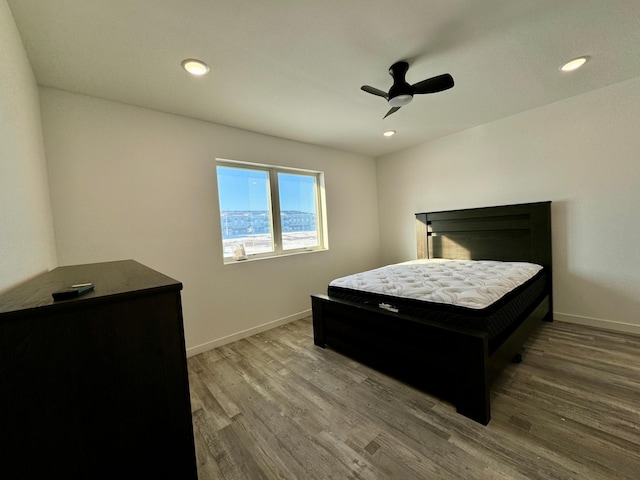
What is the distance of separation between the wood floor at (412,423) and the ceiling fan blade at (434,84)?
219 centimetres

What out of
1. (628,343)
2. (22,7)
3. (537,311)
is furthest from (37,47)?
(628,343)

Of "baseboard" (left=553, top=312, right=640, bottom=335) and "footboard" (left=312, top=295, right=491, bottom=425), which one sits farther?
"baseboard" (left=553, top=312, right=640, bottom=335)

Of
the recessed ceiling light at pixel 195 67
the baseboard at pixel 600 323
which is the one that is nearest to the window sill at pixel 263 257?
the recessed ceiling light at pixel 195 67

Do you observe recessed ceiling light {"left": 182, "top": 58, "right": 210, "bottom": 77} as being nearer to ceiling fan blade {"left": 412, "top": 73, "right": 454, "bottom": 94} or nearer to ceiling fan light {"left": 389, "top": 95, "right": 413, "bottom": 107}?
ceiling fan light {"left": 389, "top": 95, "right": 413, "bottom": 107}

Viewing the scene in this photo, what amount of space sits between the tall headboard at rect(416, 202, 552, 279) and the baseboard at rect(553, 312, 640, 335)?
48cm

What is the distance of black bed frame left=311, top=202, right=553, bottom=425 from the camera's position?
155cm

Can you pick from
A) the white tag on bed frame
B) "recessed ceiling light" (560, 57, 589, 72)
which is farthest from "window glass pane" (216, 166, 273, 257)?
"recessed ceiling light" (560, 57, 589, 72)

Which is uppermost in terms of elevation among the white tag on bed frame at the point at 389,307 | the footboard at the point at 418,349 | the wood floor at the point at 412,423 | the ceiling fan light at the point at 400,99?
the ceiling fan light at the point at 400,99

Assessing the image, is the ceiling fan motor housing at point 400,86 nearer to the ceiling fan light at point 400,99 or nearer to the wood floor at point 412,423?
the ceiling fan light at point 400,99

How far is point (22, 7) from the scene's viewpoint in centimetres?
131

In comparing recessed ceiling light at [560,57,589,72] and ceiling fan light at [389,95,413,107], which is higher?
recessed ceiling light at [560,57,589,72]

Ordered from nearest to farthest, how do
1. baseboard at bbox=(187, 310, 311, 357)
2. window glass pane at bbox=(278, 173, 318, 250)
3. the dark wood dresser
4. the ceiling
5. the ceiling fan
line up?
the dark wood dresser < the ceiling < the ceiling fan < baseboard at bbox=(187, 310, 311, 357) < window glass pane at bbox=(278, 173, 318, 250)

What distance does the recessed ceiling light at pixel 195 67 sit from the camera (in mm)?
1773

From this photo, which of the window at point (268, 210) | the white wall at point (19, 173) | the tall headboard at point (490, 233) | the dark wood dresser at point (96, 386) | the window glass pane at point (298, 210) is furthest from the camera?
the window glass pane at point (298, 210)
